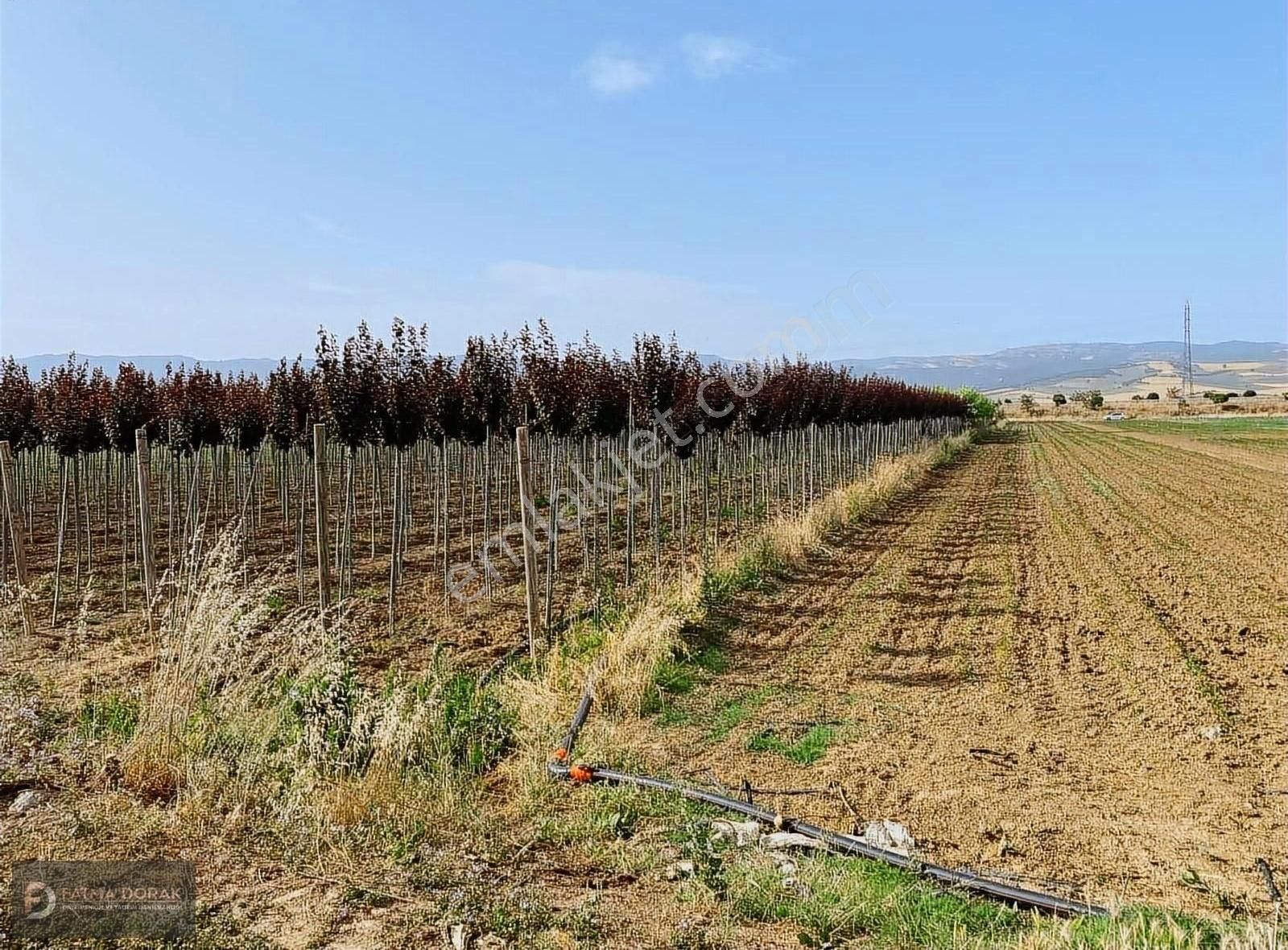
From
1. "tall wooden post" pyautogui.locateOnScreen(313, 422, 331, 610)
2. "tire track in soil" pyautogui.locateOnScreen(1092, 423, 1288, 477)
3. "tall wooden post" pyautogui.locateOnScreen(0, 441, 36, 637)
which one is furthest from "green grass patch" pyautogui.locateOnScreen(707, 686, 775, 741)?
"tire track in soil" pyautogui.locateOnScreen(1092, 423, 1288, 477)

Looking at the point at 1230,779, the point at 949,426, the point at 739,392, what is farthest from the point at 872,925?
the point at 949,426

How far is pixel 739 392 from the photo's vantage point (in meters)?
15.4

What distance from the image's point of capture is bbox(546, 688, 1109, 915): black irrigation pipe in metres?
3.75

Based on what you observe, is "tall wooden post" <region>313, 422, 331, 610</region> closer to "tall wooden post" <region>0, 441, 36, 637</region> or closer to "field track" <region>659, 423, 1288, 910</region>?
"tall wooden post" <region>0, 441, 36, 637</region>

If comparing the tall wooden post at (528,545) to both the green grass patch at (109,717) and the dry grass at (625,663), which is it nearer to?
the dry grass at (625,663)

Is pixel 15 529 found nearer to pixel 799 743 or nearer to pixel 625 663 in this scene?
pixel 625 663

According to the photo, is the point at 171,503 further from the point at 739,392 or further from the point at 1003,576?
the point at 1003,576

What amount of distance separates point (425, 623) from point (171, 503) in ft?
12.4

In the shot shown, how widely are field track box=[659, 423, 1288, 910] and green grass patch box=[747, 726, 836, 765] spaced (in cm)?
2

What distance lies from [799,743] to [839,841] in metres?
1.65
